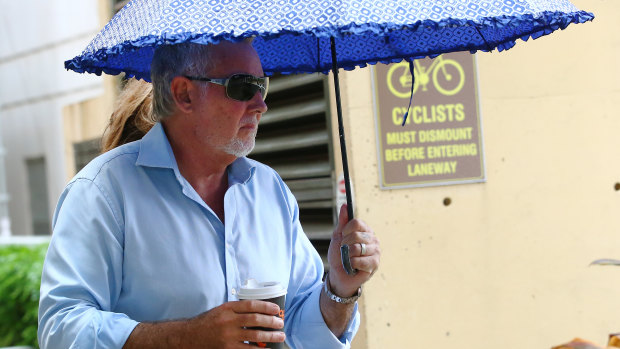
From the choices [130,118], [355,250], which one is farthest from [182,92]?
[355,250]

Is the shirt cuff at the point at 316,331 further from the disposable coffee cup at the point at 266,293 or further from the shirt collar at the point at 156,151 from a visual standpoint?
the shirt collar at the point at 156,151

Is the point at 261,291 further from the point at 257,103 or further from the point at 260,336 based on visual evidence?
the point at 257,103

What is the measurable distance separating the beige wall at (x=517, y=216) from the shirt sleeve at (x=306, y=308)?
1.68m

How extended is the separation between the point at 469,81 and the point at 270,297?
9.51 feet

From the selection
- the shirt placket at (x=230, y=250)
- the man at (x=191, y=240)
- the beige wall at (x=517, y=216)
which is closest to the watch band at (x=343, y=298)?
the man at (x=191, y=240)

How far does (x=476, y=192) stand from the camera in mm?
4422

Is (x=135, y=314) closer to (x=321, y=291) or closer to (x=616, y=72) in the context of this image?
(x=321, y=291)

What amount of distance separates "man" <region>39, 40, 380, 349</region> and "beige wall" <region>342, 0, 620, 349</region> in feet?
5.85

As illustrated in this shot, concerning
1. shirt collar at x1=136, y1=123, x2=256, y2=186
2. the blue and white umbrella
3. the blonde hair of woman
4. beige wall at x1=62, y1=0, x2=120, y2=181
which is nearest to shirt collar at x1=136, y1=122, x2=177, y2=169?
shirt collar at x1=136, y1=123, x2=256, y2=186

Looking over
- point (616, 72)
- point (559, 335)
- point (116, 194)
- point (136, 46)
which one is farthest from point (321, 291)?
point (616, 72)

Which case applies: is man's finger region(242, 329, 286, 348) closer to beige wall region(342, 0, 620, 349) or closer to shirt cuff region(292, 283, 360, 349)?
shirt cuff region(292, 283, 360, 349)

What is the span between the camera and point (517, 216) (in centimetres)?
450

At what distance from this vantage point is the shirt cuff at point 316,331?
96.3 inches

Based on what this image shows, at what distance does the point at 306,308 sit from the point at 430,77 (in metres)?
2.26
